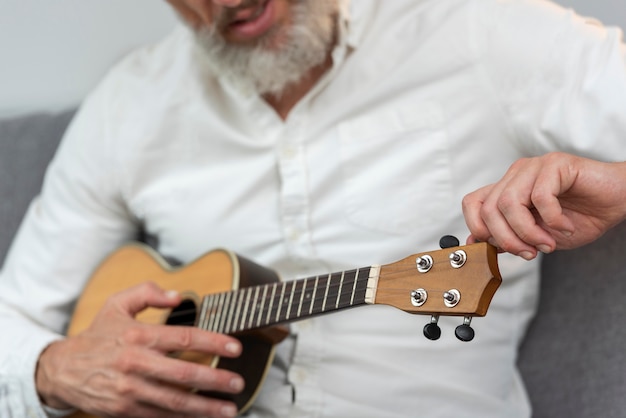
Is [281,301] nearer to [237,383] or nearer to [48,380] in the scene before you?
[237,383]

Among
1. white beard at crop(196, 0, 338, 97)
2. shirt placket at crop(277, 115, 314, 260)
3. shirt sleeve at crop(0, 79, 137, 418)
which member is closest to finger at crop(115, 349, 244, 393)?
shirt placket at crop(277, 115, 314, 260)

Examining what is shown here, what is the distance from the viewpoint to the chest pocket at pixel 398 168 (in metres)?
1.07

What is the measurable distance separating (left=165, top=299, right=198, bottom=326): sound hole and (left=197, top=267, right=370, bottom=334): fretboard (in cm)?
5

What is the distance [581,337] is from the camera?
3.64ft

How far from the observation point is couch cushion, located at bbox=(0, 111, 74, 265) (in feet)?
4.67

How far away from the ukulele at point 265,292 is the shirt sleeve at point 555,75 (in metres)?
0.36

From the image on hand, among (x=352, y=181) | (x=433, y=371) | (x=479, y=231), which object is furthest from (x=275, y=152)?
(x=479, y=231)

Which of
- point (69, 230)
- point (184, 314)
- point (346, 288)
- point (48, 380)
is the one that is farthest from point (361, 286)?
point (69, 230)

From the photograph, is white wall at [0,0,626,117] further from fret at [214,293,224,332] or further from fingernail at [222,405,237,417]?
fingernail at [222,405,237,417]

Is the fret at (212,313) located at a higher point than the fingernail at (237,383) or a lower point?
higher

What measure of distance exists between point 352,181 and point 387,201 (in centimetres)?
6

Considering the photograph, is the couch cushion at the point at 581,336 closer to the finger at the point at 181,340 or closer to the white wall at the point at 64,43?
the finger at the point at 181,340

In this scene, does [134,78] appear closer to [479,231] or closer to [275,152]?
[275,152]

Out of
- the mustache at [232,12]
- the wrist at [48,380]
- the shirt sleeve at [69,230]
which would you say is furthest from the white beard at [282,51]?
the wrist at [48,380]
